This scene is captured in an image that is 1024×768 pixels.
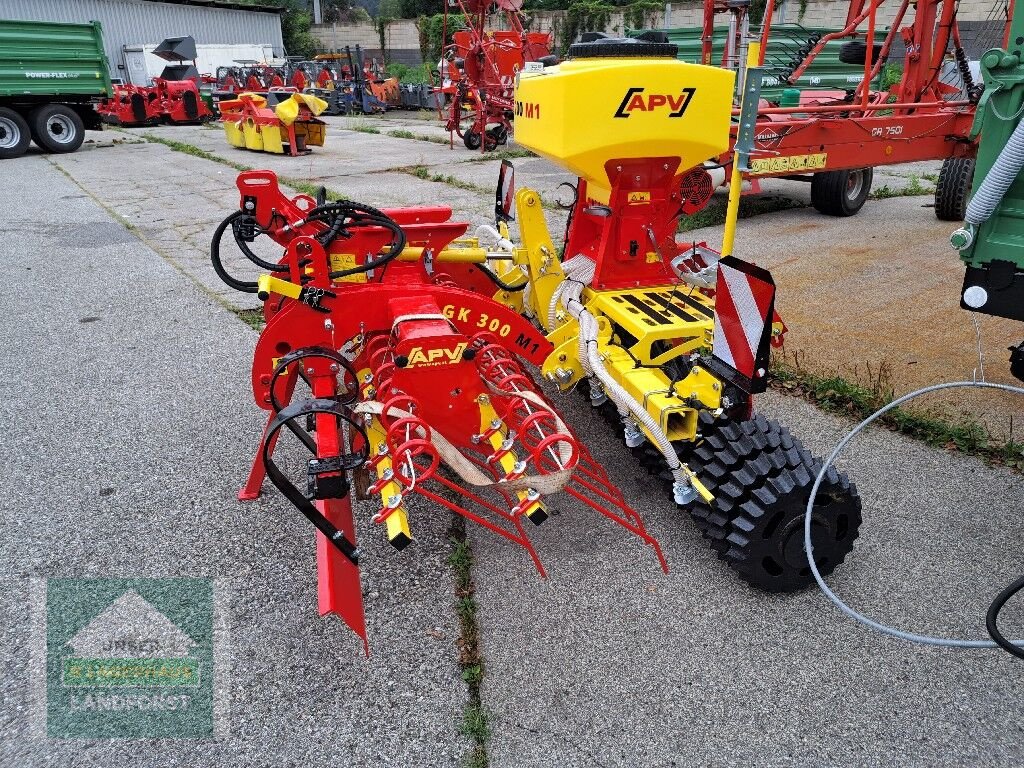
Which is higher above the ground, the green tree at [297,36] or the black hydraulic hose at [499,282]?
the green tree at [297,36]

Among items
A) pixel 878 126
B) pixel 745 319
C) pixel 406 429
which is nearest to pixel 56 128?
pixel 878 126

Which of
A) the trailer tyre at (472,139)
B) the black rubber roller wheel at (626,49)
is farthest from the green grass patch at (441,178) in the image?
the black rubber roller wheel at (626,49)

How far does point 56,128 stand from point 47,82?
1.24m

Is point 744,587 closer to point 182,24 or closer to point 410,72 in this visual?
point 410,72

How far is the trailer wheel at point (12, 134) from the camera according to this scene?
14.3m

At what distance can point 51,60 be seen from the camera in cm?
1430

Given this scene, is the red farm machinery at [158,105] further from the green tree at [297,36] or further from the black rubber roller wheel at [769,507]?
the black rubber roller wheel at [769,507]

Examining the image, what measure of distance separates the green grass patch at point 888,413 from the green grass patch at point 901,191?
6.06m

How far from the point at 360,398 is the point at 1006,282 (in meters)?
2.68

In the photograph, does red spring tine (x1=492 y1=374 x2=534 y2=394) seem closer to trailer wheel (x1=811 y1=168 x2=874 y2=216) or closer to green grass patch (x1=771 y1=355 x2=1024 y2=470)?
green grass patch (x1=771 y1=355 x2=1024 y2=470)

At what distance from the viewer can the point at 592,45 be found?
11.7 ft

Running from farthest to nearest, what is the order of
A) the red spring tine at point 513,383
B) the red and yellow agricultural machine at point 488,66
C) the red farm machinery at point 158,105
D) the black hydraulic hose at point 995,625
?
1. the red farm machinery at point 158,105
2. the red and yellow agricultural machine at point 488,66
3. the red spring tine at point 513,383
4. the black hydraulic hose at point 995,625

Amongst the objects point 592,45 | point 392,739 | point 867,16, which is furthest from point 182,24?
point 392,739

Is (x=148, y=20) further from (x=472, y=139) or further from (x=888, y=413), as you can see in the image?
(x=888, y=413)
